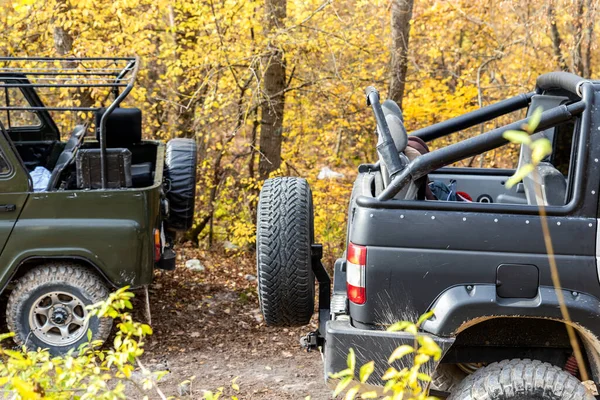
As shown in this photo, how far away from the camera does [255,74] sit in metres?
9.02

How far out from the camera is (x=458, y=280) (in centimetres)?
346

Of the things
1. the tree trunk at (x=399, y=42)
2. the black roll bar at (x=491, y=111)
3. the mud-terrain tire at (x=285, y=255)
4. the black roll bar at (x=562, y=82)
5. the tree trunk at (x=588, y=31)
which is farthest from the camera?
the tree trunk at (x=588, y=31)

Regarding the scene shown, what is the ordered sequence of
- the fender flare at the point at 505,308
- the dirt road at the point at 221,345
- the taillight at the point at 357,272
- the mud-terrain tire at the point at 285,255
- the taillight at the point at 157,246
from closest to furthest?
the fender flare at the point at 505,308 → the taillight at the point at 357,272 → the mud-terrain tire at the point at 285,255 → the dirt road at the point at 221,345 → the taillight at the point at 157,246

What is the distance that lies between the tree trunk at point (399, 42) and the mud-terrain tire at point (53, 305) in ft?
17.4

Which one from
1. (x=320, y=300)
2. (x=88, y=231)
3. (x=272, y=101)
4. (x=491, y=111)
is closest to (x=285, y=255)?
(x=320, y=300)

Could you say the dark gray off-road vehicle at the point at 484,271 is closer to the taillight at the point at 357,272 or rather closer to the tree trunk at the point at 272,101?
the taillight at the point at 357,272

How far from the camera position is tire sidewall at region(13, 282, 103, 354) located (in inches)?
220

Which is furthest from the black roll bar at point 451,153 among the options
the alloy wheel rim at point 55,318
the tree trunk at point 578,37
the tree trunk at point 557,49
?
the tree trunk at point 557,49

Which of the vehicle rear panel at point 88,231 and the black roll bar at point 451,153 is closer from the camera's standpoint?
the black roll bar at point 451,153

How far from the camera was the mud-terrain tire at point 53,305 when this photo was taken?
5586mm

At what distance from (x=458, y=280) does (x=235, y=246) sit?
7.27m

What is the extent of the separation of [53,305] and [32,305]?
16 cm

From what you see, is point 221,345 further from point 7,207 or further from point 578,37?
point 578,37

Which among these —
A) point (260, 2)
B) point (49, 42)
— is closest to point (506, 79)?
point (260, 2)
